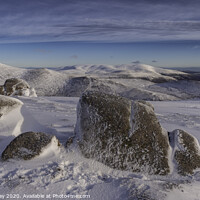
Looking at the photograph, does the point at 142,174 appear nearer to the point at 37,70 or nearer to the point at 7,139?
the point at 7,139

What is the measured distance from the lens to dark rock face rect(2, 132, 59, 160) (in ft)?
20.1

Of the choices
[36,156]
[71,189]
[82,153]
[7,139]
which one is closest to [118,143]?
[82,153]

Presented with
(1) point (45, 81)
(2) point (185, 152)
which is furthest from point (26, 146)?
(1) point (45, 81)

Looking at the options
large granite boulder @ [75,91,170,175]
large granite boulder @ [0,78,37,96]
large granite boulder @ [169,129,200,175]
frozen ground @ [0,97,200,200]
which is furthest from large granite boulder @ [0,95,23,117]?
large granite boulder @ [0,78,37,96]

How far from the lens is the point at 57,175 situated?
5.42m

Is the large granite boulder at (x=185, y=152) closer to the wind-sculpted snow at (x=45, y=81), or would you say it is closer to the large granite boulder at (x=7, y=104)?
the large granite boulder at (x=7, y=104)

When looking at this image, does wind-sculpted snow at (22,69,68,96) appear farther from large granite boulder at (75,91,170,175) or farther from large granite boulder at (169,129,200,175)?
large granite boulder at (169,129,200,175)

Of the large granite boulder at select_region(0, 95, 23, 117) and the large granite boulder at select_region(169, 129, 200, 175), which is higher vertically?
the large granite boulder at select_region(0, 95, 23, 117)

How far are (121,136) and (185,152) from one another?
7.22 ft

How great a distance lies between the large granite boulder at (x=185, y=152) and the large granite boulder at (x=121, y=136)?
35cm

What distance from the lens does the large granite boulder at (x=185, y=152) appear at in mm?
6391

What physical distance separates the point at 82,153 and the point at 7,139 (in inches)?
116

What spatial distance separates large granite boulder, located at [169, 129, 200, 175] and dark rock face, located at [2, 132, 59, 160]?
13.9 feet

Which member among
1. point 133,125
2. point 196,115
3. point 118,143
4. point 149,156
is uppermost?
point 133,125
